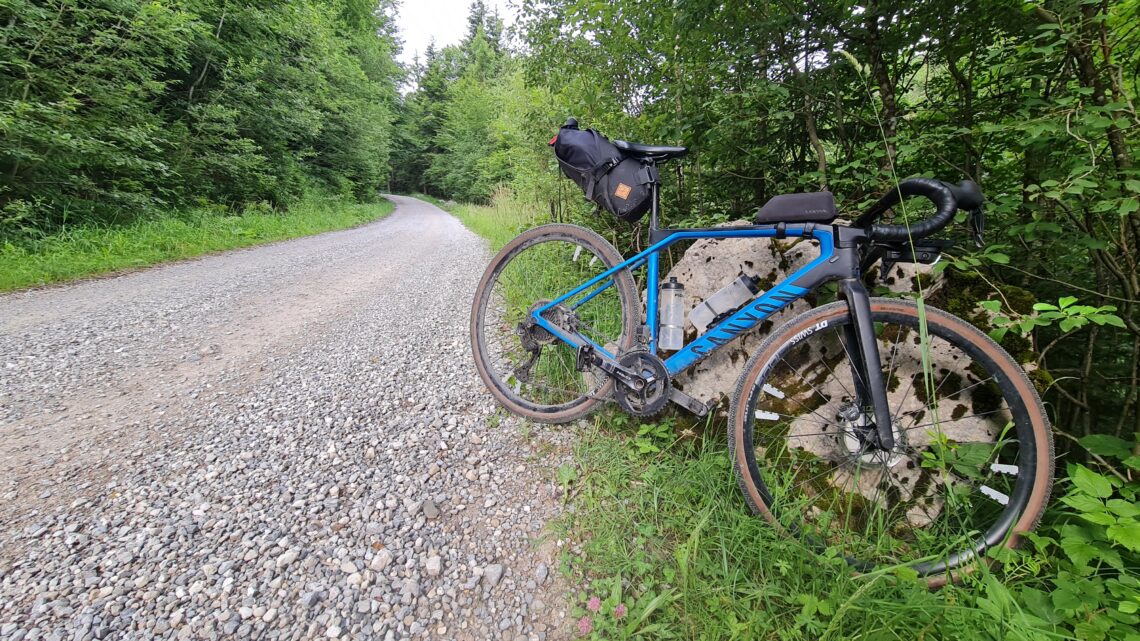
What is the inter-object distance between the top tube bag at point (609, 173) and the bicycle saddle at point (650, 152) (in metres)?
0.03

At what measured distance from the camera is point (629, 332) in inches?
82.5

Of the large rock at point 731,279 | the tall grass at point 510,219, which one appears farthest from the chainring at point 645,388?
the tall grass at point 510,219

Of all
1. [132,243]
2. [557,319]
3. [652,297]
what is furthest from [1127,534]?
[132,243]

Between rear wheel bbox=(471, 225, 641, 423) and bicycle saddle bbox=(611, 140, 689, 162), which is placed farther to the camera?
rear wheel bbox=(471, 225, 641, 423)

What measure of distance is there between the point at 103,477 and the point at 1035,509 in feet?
11.7

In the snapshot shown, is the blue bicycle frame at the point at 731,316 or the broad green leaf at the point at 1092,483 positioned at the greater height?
the blue bicycle frame at the point at 731,316

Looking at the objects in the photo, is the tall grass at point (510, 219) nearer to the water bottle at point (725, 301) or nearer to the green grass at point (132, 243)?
the water bottle at point (725, 301)

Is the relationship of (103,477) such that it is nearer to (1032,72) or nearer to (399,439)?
(399,439)

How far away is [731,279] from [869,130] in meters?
1.40

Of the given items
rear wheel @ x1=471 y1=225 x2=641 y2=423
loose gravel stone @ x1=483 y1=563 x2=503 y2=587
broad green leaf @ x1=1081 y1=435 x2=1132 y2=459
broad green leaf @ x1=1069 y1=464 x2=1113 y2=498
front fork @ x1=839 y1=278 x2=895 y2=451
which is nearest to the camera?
broad green leaf @ x1=1069 y1=464 x2=1113 y2=498

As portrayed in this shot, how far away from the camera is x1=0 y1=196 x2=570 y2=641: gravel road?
51.0 inches

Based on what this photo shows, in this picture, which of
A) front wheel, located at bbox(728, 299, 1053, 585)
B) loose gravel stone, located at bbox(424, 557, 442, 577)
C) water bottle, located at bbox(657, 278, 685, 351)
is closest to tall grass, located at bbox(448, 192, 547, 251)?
water bottle, located at bbox(657, 278, 685, 351)

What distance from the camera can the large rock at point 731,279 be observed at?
1.90 m

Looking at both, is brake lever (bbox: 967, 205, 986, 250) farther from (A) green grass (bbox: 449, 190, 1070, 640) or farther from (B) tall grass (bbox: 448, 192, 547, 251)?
(B) tall grass (bbox: 448, 192, 547, 251)
